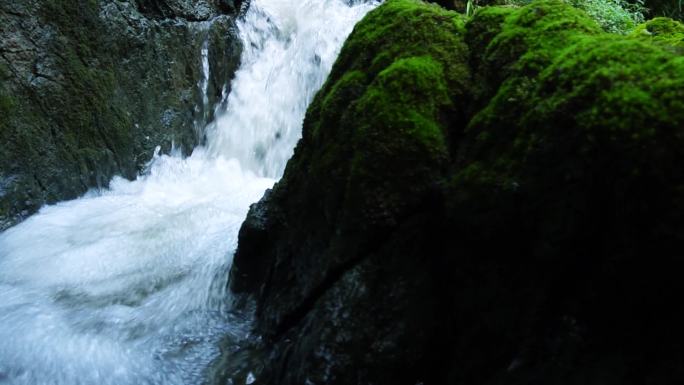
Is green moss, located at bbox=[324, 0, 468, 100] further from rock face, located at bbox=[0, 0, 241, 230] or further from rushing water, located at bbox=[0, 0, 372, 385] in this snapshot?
rock face, located at bbox=[0, 0, 241, 230]

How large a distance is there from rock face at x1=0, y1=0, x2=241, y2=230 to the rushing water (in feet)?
0.97

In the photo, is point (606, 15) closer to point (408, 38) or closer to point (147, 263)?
point (408, 38)

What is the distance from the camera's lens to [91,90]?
21.5ft

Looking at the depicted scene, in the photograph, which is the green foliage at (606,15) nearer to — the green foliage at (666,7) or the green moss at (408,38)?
the green moss at (408,38)

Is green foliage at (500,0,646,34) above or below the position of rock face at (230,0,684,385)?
above

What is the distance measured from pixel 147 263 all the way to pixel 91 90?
3108 millimetres

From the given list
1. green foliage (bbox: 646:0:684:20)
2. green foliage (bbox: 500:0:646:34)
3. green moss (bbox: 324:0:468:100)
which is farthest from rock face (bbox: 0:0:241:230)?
green foliage (bbox: 646:0:684:20)

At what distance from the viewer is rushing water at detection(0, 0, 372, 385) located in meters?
3.45

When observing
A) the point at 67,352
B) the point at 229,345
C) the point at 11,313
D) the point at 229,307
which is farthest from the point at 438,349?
the point at 11,313

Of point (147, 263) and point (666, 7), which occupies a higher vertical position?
point (666, 7)

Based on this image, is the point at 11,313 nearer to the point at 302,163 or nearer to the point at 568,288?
the point at 302,163

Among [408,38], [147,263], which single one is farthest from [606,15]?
[147,263]

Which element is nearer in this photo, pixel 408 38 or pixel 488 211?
pixel 488 211

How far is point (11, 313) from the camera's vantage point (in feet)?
13.0
